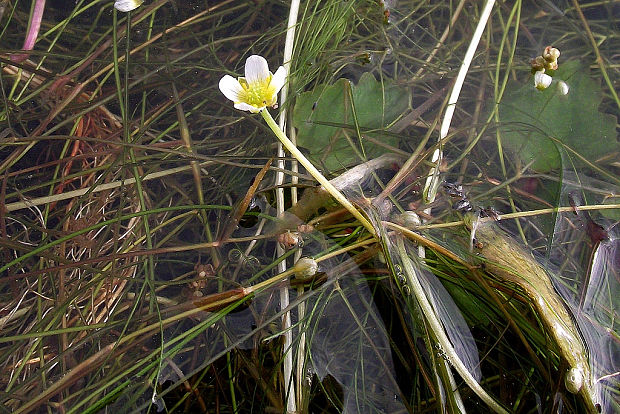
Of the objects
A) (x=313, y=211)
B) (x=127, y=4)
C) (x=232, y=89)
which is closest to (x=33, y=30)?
(x=127, y=4)

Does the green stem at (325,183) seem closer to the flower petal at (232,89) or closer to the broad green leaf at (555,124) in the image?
the flower petal at (232,89)

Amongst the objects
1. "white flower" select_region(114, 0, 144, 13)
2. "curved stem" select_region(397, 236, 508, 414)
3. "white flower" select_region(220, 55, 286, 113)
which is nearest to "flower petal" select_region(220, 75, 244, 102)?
"white flower" select_region(220, 55, 286, 113)

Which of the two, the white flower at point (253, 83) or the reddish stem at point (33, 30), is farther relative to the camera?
the reddish stem at point (33, 30)

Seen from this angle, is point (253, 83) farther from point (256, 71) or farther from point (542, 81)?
point (542, 81)

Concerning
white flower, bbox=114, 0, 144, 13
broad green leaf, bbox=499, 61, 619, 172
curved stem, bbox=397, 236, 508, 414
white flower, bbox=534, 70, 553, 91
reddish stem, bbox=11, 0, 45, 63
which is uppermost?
→ white flower, bbox=114, 0, 144, 13

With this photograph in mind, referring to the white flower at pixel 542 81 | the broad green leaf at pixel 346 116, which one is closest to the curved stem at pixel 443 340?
the broad green leaf at pixel 346 116

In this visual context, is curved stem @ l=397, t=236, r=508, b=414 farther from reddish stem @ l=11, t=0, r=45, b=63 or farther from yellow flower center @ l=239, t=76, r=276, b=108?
reddish stem @ l=11, t=0, r=45, b=63
